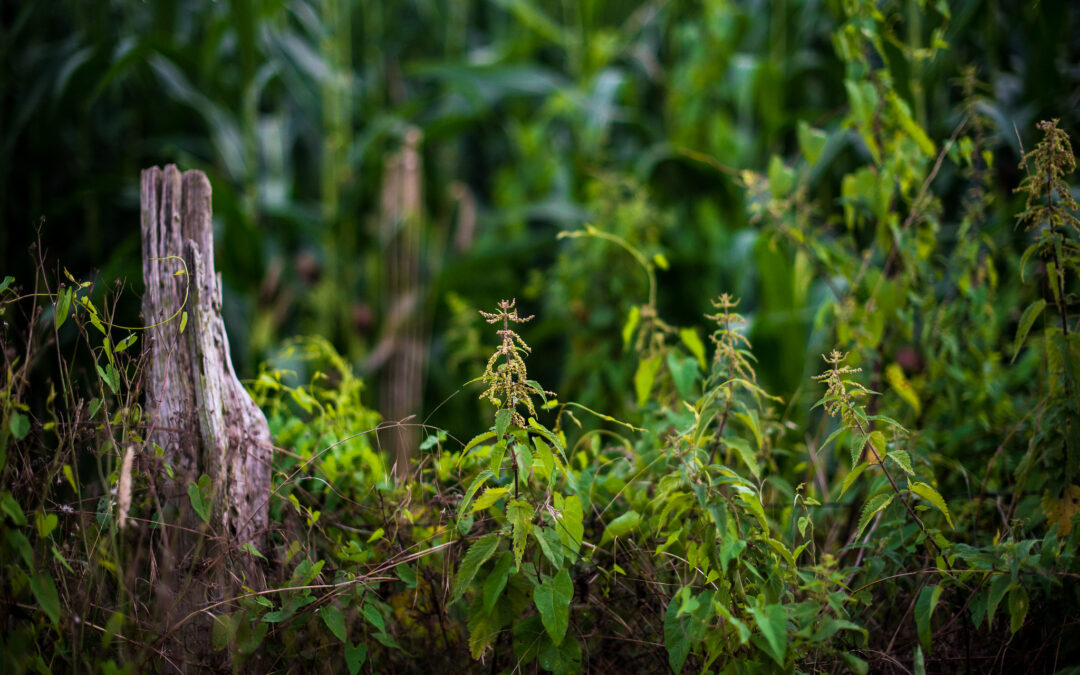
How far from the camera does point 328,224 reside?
8.76 feet

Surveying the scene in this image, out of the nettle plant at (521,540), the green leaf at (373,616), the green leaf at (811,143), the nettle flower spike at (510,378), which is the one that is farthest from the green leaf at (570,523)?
the green leaf at (811,143)

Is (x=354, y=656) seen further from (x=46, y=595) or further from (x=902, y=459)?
(x=902, y=459)

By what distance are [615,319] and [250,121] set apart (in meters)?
1.44

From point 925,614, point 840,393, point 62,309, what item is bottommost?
point 925,614

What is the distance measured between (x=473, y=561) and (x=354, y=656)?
18cm

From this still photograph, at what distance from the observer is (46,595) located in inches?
30.8

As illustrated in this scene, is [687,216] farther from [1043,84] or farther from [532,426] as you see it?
[532,426]

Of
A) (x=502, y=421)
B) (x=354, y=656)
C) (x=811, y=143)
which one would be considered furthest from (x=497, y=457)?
(x=811, y=143)

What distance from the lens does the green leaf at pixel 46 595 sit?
2.51 ft

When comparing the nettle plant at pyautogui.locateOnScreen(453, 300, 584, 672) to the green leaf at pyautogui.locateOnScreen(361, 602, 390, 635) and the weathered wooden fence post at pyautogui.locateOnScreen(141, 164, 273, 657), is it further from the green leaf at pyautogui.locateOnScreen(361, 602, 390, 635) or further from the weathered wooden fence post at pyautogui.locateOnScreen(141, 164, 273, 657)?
the weathered wooden fence post at pyautogui.locateOnScreen(141, 164, 273, 657)

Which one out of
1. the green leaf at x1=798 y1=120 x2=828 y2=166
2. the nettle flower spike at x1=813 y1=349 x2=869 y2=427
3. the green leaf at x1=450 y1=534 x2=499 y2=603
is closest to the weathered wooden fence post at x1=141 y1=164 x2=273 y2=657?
the green leaf at x1=450 y1=534 x2=499 y2=603

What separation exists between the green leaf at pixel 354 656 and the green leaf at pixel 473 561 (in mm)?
129

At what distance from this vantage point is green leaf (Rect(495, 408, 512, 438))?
808mm

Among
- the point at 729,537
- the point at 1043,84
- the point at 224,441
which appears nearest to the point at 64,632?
the point at 224,441
